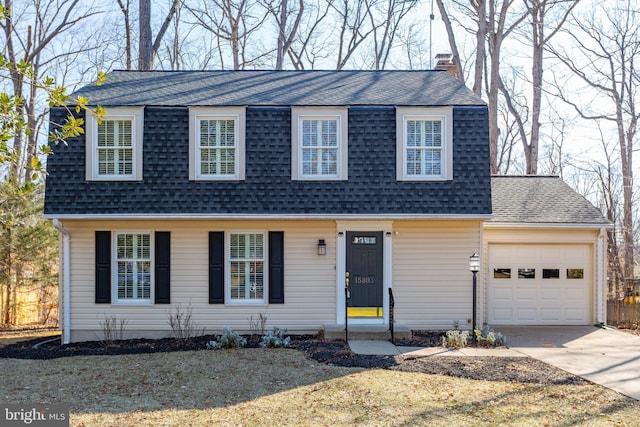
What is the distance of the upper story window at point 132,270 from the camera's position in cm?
1185

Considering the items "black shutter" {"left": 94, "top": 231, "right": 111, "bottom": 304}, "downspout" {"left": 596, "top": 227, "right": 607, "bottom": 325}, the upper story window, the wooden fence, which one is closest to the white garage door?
"downspout" {"left": 596, "top": 227, "right": 607, "bottom": 325}

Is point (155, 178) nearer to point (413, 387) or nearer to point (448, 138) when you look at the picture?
point (448, 138)

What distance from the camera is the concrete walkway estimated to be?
841 centimetres

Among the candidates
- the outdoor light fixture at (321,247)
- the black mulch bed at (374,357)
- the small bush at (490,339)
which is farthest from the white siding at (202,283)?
the small bush at (490,339)

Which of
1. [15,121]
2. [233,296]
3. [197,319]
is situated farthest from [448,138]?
[15,121]

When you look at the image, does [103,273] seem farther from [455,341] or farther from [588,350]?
[588,350]

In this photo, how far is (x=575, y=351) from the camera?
1031cm

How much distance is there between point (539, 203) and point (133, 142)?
953 cm

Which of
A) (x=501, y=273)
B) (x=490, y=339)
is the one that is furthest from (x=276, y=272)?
(x=501, y=273)

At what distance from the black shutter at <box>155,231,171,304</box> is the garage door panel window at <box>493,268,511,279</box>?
731 centimetres

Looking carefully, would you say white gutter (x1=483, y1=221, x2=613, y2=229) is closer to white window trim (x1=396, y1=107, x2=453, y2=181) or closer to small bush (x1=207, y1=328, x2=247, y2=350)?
white window trim (x1=396, y1=107, x2=453, y2=181)

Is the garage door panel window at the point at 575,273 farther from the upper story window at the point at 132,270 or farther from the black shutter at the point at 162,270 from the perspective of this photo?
the upper story window at the point at 132,270

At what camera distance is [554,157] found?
89.1ft

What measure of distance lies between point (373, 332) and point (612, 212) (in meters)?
13.6
